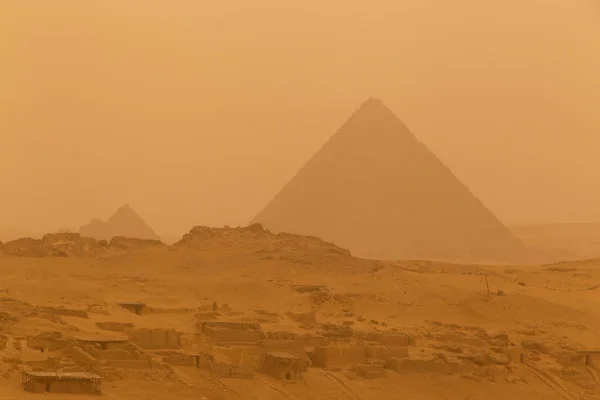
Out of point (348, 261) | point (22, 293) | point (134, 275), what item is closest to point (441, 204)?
point (348, 261)

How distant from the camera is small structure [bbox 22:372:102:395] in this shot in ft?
30.4

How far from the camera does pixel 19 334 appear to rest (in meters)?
11.2

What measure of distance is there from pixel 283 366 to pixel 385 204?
27.7m

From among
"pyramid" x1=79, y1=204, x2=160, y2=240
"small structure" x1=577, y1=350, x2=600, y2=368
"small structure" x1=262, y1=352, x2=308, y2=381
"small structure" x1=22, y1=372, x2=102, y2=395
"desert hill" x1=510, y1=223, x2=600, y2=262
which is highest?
"desert hill" x1=510, y1=223, x2=600, y2=262

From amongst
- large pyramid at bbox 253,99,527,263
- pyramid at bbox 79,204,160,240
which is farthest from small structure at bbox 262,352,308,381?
pyramid at bbox 79,204,160,240

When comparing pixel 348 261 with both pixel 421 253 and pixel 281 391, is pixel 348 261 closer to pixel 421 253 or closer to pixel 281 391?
pixel 281 391

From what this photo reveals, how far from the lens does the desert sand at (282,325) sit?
1085 cm

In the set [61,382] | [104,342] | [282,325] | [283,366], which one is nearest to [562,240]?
[282,325]

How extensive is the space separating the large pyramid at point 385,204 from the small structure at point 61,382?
28051mm

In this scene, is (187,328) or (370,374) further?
(187,328)

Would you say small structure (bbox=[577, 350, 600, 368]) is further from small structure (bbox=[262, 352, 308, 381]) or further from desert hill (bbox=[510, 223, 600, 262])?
desert hill (bbox=[510, 223, 600, 262])

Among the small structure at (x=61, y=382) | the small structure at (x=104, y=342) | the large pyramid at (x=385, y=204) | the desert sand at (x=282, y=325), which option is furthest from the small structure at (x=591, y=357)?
the large pyramid at (x=385, y=204)

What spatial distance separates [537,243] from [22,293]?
183 ft

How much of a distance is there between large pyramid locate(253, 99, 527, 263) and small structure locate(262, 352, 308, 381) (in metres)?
25.8
